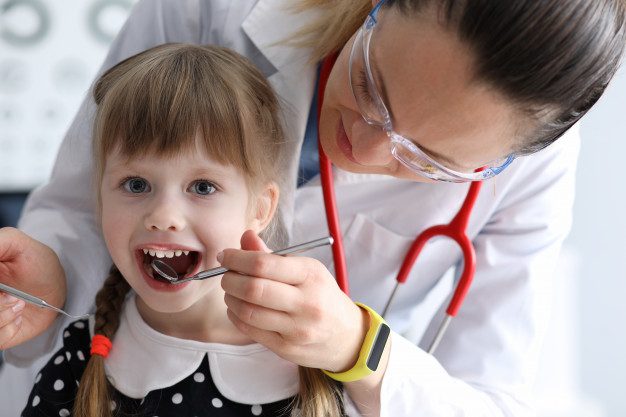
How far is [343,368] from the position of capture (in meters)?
1.14

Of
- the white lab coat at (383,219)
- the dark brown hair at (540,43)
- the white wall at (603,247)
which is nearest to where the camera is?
the dark brown hair at (540,43)

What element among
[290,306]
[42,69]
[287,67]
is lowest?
[42,69]

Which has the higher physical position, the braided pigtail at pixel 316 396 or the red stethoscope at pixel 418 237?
the red stethoscope at pixel 418 237

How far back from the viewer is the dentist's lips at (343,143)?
1189 millimetres

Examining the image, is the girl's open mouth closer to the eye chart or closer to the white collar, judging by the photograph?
the white collar

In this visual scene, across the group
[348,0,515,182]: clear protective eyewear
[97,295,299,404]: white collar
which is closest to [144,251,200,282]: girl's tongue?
[97,295,299,404]: white collar

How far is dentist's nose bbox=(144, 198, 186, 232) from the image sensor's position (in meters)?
1.09

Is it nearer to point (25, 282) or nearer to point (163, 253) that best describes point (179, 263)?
point (163, 253)

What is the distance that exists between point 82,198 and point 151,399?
485 millimetres

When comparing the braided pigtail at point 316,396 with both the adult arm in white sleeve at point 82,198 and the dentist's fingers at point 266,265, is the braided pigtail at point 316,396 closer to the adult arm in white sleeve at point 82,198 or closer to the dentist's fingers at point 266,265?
the dentist's fingers at point 266,265

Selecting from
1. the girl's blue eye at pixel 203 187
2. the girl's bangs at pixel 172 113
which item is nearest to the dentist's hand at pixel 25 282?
the girl's bangs at pixel 172 113

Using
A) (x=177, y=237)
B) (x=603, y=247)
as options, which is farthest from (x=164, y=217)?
(x=603, y=247)

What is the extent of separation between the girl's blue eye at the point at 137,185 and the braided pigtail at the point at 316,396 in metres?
0.36

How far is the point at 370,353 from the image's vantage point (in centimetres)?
112
